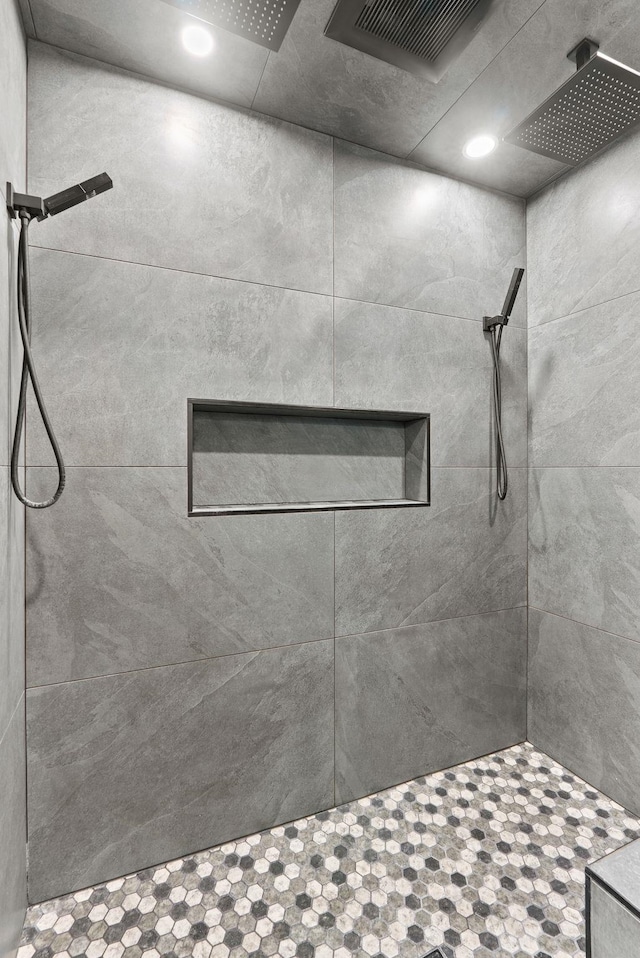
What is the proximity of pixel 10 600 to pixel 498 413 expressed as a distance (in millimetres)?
1648

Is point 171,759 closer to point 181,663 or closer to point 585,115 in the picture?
point 181,663

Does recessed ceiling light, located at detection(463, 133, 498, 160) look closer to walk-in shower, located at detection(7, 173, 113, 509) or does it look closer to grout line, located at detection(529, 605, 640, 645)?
walk-in shower, located at detection(7, 173, 113, 509)

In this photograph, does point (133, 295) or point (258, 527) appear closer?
point (133, 295)

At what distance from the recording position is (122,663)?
1.28 metres

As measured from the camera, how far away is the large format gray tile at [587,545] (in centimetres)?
155

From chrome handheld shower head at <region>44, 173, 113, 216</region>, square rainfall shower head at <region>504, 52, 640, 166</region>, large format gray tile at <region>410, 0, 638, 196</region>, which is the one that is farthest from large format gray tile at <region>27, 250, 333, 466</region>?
square rainfall shower head at <region>504, 52, 640, 166</region>

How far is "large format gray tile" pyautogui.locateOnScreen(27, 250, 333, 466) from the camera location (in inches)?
47.4

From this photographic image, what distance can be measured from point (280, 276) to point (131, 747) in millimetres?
1436

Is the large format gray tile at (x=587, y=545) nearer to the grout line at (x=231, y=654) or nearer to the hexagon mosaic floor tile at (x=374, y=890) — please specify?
the grout line at (x=231, y=654)

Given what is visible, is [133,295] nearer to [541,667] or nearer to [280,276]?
[280,276]

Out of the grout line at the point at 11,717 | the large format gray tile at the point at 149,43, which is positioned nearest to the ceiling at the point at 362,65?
the large format gray tile at the point at 149,43

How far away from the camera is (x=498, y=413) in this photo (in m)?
1.79

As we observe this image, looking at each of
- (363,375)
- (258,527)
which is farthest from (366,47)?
(258,527)

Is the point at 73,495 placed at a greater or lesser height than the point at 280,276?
lesser
